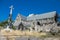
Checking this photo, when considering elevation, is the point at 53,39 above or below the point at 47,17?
below

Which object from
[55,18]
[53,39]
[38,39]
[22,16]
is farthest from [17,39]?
[22,16]

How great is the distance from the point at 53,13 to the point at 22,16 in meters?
15.5

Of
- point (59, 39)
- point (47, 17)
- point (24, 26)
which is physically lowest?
point (59, 39)

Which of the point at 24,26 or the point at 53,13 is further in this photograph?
the point at 53,13

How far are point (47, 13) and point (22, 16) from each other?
1309 centimetres

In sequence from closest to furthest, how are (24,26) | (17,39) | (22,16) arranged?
1. (17,39)
2. (24,26)
3. (22,16)

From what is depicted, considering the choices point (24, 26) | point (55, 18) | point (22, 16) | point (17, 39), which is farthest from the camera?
point (22, 16)

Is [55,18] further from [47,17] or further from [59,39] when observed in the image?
[59,39]

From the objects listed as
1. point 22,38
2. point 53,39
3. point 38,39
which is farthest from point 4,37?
point 53,39

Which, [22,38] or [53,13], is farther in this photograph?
[53,13]

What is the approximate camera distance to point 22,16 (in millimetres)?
61188

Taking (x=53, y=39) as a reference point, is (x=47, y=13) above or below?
above

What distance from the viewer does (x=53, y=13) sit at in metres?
49.2

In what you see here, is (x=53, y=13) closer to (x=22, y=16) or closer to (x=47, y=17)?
(x=47, y=17)
